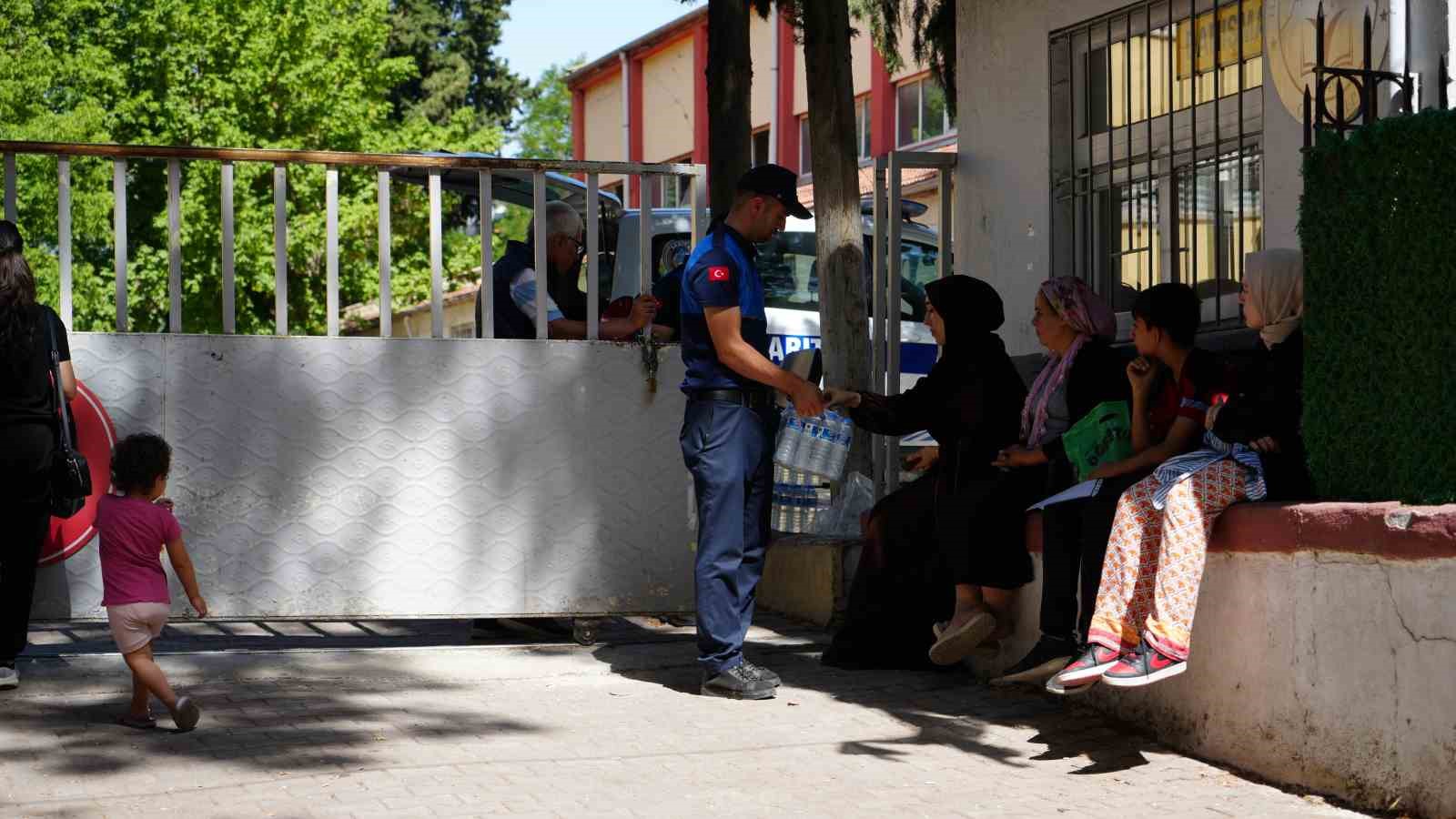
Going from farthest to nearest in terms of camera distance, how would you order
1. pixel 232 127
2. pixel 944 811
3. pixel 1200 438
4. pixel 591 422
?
pixel 232 127
pixel 591 422
pixel 1200 438
pixel 944 811

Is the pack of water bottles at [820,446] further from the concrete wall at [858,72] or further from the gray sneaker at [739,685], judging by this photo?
the concrete wall at [858,72]

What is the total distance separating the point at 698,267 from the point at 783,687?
1570mm

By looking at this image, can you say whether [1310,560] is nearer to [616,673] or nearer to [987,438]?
[987,438]

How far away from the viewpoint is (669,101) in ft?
131

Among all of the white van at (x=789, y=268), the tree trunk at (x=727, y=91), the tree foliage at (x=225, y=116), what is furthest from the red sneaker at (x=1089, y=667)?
the tree foliage at (x=225, y=116)

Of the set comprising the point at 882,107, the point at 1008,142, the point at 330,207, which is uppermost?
the point at 882,107

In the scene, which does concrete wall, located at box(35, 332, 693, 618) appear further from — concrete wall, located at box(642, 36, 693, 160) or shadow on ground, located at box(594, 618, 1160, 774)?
concrete wall, located at box(642, 36, 693, 160)

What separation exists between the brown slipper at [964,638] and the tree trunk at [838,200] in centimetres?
302

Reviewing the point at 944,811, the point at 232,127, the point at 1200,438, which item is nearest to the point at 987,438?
the point at 1200,438

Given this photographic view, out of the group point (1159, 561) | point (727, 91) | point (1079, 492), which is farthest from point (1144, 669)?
point (727, 91)

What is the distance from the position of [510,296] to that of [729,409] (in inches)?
69.9

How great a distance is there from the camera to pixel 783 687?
6.59 metres

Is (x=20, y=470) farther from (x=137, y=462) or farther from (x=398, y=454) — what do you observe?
(x=398, y=454)

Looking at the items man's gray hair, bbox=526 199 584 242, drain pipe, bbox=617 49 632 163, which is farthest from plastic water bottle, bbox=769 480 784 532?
drain pipe, bbox=617 49 632 163
